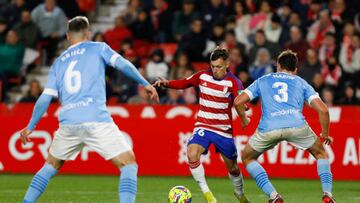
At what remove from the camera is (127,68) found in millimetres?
9977

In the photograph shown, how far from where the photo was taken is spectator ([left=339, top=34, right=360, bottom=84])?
2006cm

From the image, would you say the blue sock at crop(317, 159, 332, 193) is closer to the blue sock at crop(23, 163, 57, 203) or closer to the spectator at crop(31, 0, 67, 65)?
the blue sock at crop(23, 163, 57, 203)

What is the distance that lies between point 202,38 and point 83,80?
1154 centimetres

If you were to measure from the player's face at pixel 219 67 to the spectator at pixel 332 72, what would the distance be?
7.54 m

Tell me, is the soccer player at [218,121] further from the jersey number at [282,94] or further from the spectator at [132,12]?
the spectator at [132,12]

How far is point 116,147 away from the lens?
9977mm

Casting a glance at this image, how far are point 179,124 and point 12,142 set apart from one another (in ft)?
10.3

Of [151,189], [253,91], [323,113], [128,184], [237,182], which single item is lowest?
[151,189]

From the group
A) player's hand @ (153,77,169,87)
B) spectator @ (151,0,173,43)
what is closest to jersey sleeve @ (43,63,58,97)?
player's hand @ (153,77,169,87)

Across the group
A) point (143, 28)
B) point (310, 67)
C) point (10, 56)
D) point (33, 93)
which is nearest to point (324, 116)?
→ point (310, 67)

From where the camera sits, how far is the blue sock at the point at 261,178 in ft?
38.2

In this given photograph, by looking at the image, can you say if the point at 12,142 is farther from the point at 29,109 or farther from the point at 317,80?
the point at 317,80

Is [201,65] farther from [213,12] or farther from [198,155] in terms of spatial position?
[198,155]

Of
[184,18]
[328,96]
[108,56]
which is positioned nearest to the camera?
[108,56]
